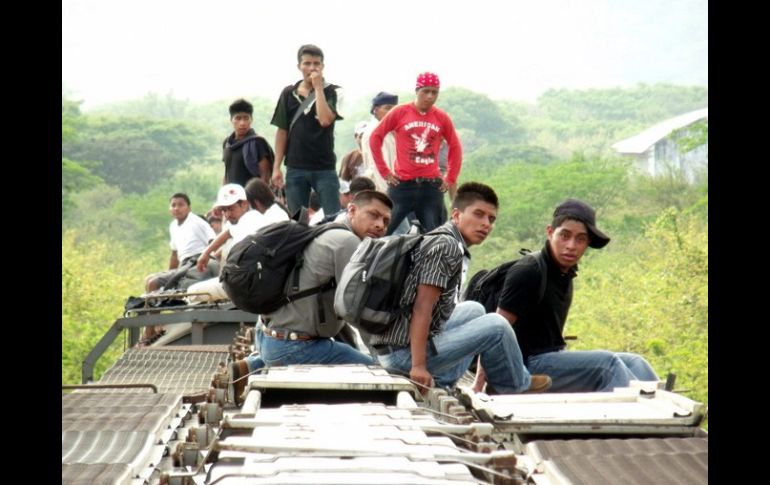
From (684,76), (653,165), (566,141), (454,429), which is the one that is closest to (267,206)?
(454,429)

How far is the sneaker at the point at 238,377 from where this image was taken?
229 inches

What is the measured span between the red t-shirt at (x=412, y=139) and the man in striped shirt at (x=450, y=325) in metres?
3.48

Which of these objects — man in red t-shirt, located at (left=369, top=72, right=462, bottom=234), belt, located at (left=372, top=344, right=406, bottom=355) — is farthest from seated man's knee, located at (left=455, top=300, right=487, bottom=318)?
man in red t-shirt, located at (left=369, top=72, right=462, bottom=234)

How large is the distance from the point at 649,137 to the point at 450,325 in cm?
4735

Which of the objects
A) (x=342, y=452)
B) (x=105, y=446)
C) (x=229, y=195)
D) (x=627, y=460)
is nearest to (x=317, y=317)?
(x=105, y=446)

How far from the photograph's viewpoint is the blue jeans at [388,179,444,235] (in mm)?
9648

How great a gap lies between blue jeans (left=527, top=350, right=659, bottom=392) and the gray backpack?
1079 millimetres

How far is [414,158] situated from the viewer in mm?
9609

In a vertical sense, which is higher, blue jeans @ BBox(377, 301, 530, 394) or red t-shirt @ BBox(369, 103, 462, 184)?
red t-shirt @ BBox(369, 103, 462, 184)

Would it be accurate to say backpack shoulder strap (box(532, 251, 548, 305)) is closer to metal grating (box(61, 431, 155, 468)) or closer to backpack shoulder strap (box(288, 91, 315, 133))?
metal grating (box(61, 431, 155, 468))

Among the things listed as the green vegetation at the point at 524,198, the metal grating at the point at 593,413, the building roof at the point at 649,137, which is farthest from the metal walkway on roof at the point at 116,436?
the building roof at the point at 649,137

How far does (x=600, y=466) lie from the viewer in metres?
3.78

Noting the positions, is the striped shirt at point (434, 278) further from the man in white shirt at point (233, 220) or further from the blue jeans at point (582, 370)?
the man in white shirt at point (233, 220)
